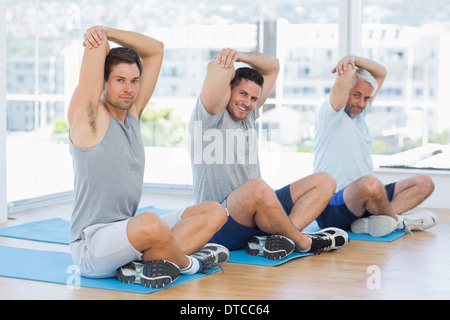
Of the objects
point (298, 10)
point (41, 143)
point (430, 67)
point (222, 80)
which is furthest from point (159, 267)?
point (298, 10)

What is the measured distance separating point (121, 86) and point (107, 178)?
369 mm

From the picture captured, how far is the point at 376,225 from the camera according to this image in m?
3.86

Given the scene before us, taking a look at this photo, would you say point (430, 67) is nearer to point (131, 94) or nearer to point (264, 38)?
point (264, 38)

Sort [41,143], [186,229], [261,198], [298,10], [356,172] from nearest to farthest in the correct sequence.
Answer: [186,229], [261,198], [356,172], [41,143], [298,10]

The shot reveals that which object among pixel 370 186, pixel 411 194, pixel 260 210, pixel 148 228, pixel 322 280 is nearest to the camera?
pixel 148 228

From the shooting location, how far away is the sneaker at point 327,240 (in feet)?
10.9

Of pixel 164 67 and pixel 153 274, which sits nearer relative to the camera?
pixel 153 274

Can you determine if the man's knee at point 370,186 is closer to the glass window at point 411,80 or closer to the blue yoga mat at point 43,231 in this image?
the blue yoga mat at point 43,231

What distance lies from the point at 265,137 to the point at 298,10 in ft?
6.88

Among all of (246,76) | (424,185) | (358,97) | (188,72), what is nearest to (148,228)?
(246,76)

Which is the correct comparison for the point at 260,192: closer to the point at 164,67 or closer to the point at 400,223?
the point at 400,223

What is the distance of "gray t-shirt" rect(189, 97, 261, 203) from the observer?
10.5ft

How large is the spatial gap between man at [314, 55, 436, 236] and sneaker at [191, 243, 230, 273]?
95 centimetres

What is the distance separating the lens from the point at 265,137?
6.14 meters
